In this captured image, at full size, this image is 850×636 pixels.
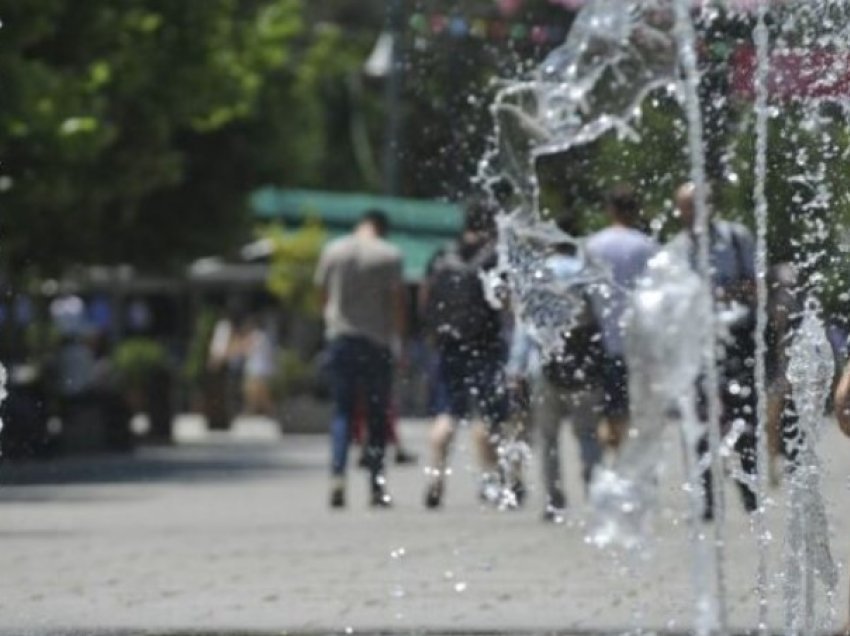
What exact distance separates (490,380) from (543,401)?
115 cm

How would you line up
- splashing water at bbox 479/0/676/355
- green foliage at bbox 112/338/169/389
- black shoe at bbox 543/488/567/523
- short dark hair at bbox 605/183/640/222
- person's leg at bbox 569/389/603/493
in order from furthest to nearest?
green foliage at bbox 112/338/169/389, black shoe at bbox 543/488/567/523, person's leg at bbox 569/389/603/493, short dark hair at bbox 605/183/640/222, splashing water at bbox 479/0/676/355

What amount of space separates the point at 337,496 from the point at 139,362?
15.8 meters

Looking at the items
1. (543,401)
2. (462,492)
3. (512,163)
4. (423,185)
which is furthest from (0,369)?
(462,492)

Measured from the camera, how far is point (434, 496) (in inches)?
637

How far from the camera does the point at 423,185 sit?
12.9m

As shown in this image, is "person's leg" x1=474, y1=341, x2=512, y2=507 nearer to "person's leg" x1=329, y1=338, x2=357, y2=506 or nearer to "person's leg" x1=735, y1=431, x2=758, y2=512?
"person's leg" x1=735, y1=431, x2=758, y2=512

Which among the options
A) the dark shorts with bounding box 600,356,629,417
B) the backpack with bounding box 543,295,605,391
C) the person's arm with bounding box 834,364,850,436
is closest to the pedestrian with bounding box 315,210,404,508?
the backpack with bounding box 543,295,605,391

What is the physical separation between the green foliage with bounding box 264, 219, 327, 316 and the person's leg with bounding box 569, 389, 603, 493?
84.7 ft

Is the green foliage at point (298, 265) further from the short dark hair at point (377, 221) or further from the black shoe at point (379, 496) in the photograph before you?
the black shoe at point (379, 496)

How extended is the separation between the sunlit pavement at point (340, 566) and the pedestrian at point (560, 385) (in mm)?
284

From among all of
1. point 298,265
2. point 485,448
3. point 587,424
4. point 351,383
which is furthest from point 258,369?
point 587,424

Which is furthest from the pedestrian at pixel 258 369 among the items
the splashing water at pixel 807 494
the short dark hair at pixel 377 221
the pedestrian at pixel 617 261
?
the splashing water at pixel 807 494

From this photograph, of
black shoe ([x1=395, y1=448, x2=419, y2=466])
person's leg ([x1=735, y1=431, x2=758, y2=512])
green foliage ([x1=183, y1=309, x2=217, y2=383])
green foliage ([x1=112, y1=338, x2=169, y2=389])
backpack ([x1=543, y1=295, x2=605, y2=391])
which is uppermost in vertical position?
green foliage ([x1=183, y1=309, x2=217, y2=383])

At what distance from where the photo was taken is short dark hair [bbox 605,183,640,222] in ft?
37.8
